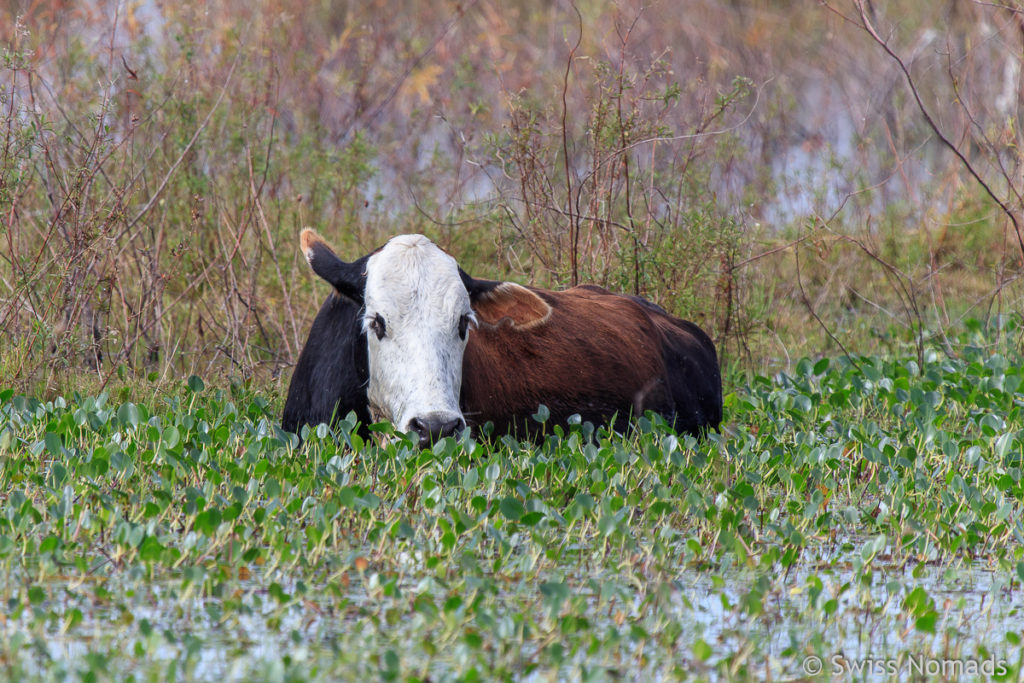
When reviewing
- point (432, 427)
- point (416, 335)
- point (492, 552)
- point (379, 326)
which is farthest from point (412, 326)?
point (492, 552)

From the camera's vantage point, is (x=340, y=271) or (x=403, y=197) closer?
(x=340, y=271)

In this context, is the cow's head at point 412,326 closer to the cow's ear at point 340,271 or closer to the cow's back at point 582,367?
the cow's ear at point 340,271

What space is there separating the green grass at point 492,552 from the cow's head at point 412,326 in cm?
17

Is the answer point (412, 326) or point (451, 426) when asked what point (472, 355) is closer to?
point (412, 326)

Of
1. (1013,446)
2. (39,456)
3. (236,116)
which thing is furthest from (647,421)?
(236,116)

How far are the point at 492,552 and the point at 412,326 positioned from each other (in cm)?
150

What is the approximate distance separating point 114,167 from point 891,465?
16.5 ft

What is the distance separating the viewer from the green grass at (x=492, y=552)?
348 cm

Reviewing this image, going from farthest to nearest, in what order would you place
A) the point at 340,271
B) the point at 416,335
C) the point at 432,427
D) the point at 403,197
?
the point at 403,197 < the point at 340,271 < the point at 416,335 < the point at 432,427

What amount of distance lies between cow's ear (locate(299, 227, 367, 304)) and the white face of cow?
59 millimetres

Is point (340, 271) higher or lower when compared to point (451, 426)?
higher

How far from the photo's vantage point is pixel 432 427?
5430 mm

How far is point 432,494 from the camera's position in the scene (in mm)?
4738

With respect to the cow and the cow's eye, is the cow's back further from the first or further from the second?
the cow's eye
